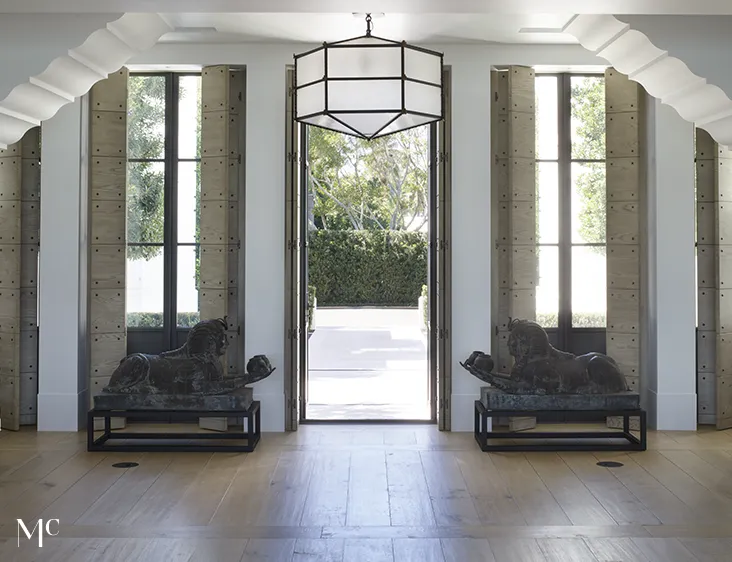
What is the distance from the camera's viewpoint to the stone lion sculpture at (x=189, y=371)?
6.00 m

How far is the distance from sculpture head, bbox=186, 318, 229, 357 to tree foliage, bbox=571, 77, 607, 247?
3257 millimetres

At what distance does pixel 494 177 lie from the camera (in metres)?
6.72

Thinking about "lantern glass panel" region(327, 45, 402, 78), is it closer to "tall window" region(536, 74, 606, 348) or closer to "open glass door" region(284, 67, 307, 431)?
"open glass door" region(284, 67, 307, 431)

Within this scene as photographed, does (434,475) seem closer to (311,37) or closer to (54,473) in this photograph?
(54,473)

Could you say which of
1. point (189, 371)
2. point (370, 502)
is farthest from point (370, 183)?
point (370, 502)

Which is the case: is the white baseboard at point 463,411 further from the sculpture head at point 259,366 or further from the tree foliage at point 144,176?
the tree foliage at point 144,176

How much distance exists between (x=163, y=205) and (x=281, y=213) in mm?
1103

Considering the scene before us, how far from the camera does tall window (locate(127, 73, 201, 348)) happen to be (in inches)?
269

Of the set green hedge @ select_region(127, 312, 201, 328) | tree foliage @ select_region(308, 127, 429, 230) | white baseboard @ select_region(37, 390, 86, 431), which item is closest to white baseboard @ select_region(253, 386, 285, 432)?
green hedge @ select_region(127, 312, 201, 328)

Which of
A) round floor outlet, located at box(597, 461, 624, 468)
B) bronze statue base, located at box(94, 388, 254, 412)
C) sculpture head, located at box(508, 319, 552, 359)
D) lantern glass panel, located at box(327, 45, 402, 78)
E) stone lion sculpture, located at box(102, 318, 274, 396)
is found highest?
lantern glass panel, located at box(327, 45, 402, 78)

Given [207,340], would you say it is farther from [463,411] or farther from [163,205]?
[463,411]

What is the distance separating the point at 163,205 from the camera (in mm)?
6848

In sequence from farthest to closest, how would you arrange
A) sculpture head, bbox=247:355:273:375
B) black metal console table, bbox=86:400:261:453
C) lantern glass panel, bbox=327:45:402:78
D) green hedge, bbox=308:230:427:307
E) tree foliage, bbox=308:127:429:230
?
green hedge, bbox=308:230:427:307 < tree foliage, bbox=308:127:429:230 < sculpture head, bbox=247:355:273:375 < black metal console table, bbox=86:400:261:453 < lantern glass panel, bbox=327:45:402:78

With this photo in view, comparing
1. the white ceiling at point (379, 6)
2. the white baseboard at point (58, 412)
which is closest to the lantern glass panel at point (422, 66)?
the white ceiling at point (379, 6)
